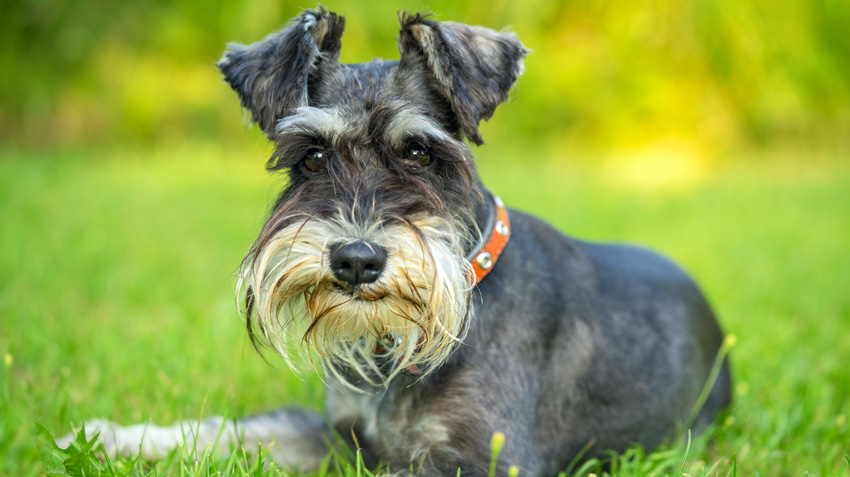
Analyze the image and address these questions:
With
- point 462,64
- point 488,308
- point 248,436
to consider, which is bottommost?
point 248,436

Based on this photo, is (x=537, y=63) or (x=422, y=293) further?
(x=537, y=63)

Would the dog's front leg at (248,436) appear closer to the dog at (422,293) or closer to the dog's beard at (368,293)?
the dog at (422,293)

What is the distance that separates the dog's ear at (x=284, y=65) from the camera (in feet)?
8.74

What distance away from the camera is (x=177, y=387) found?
11.4 feet

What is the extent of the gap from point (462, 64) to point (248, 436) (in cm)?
185

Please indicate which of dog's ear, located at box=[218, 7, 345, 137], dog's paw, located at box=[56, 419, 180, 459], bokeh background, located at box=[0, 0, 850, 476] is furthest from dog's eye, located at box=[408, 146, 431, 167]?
dog's paw, located at box=[56, 419, 180, 459]

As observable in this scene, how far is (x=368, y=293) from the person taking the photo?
7.30 feet

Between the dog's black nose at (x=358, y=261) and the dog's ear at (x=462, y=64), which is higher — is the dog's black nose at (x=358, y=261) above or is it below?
below

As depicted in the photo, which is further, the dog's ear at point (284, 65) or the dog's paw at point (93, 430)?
the dog's paw at point (93, 430)

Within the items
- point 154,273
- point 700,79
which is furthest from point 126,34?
point 700,79

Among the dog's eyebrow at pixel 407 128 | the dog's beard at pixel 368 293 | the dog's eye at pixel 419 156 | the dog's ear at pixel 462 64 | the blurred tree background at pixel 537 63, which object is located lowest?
the dog's beard at pixel 368 293

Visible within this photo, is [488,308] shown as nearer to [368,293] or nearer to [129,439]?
[368,293]

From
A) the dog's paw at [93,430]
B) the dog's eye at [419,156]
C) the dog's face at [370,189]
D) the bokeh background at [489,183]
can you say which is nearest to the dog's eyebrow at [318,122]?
the dog's face at [370,189]

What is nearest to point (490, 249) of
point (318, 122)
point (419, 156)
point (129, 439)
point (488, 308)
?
point (488, 308)
